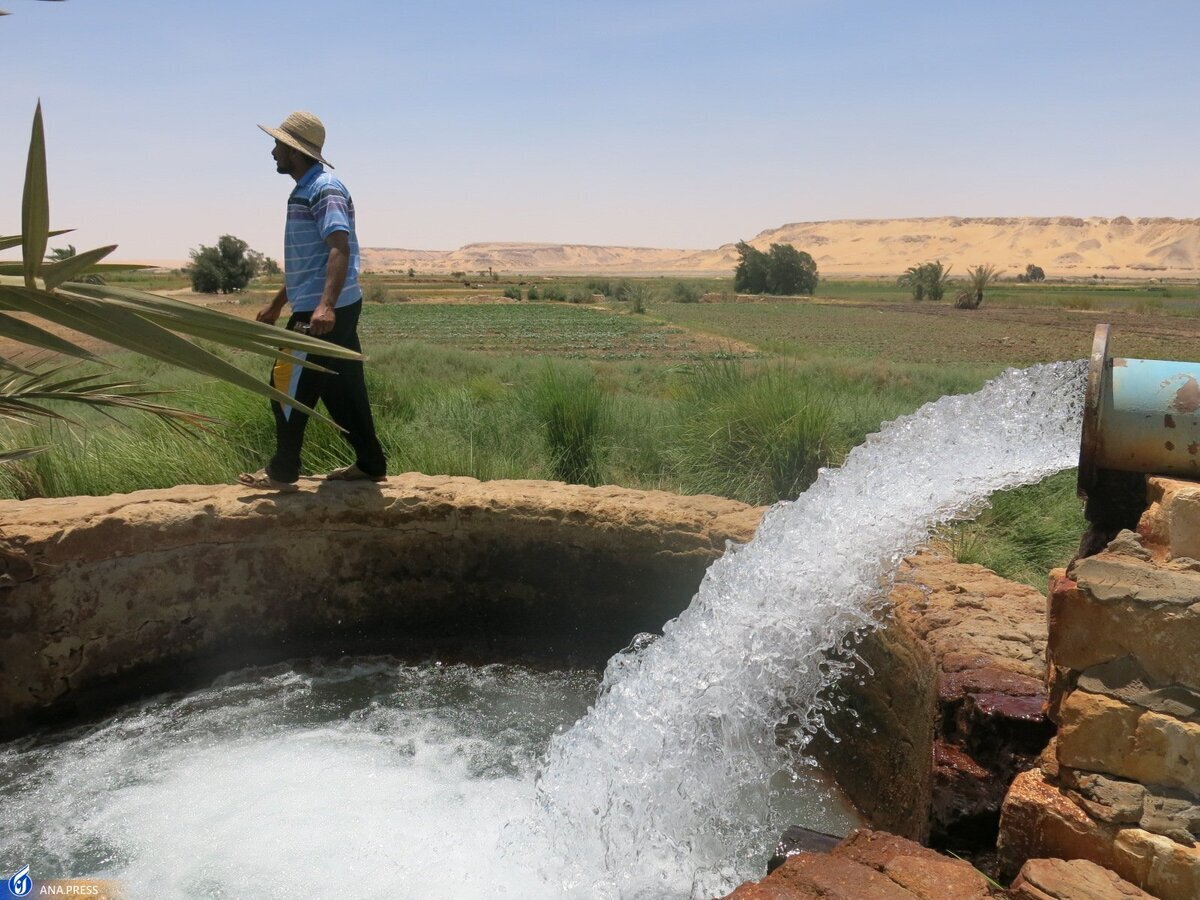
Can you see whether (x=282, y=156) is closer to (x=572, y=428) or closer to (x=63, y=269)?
(x=572, y=428)

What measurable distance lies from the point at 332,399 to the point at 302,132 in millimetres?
1073

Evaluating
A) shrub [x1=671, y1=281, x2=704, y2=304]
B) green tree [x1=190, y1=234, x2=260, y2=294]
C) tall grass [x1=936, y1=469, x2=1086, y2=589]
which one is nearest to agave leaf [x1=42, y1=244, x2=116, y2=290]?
tall grass [x1=936, y1=469, x2=1086, y2=589]

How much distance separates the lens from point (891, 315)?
26.4 m

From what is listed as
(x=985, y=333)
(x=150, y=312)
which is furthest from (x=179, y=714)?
(x=985, y=333)

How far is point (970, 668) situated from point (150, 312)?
2.15 m

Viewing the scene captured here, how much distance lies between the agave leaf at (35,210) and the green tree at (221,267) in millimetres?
48246

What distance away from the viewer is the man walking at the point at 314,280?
3.64m

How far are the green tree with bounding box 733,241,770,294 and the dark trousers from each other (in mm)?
49104

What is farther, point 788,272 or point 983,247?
point 983,247

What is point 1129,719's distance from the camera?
1.67 m

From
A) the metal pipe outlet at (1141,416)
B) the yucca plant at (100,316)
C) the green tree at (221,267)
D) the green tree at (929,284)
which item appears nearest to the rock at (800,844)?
the metal pipe outlet at (1141,416)

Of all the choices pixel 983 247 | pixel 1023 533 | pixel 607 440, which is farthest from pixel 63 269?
pixel 983 247

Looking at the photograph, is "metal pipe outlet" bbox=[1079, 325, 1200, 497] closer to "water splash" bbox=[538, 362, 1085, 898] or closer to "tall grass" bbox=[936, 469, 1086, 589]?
"water splash" bbox=[538, 362, 1085, 898]

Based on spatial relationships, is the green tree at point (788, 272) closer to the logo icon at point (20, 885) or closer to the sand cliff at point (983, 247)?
the sand cliff at point (983, 247)
